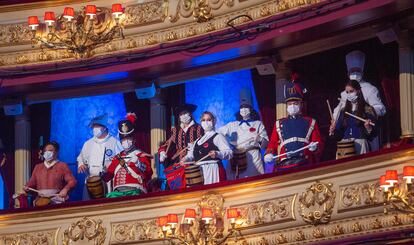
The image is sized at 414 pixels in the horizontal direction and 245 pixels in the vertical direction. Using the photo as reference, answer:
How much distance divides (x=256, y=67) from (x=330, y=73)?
1331 millimetres

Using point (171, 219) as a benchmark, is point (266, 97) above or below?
above

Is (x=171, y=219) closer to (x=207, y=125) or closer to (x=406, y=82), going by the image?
(x=207, y=125)

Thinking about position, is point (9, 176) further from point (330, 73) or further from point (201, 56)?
point (330, 73)

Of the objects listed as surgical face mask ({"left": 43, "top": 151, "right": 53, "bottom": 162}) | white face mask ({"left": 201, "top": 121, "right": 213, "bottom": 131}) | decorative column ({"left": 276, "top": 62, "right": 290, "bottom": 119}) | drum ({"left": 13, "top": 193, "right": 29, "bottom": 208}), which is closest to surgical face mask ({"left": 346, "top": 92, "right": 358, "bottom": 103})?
decorative column ({"left": 276, "top": 62, "right": 290, "bottom": 119})

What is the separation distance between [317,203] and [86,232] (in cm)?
457

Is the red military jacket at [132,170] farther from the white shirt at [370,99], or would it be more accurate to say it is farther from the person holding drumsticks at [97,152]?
the white shirt at [370,99]

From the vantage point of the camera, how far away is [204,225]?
24.0 m

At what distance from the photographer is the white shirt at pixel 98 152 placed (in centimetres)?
2688

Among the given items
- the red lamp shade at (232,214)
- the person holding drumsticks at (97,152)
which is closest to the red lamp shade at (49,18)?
the person holding drumsticks at (97,152)

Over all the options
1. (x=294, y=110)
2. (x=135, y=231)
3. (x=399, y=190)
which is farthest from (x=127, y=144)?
(x=399, y=190)

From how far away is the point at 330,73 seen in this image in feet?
82.7

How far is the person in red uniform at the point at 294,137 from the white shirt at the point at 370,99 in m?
0.49

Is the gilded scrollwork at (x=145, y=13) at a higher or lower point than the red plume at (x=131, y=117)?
higher

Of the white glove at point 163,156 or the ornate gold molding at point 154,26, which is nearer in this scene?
the ornate gold molding at point 154,26
